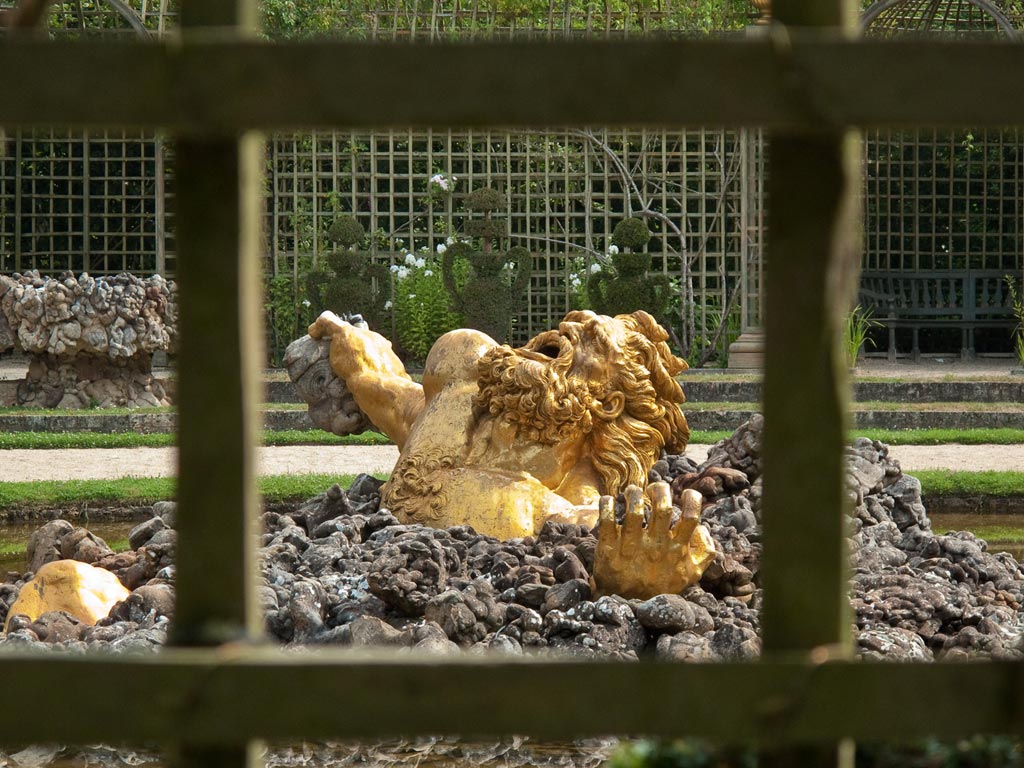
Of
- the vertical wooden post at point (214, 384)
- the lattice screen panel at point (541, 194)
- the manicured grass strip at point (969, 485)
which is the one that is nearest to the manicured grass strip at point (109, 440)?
the manicured grass strip at point (969, 485)

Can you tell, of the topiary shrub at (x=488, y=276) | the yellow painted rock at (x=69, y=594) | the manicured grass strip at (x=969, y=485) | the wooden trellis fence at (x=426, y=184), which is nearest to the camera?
the yellow painted rock at (x=69, y=594)

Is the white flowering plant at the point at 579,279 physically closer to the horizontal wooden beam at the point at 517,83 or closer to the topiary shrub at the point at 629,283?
the topiary shrub at the point at 629,283

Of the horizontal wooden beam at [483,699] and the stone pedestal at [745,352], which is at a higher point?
the stone pedestal at [745,352]

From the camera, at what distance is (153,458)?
9414 millimetres

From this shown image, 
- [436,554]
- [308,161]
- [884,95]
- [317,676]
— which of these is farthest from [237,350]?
[308,161]

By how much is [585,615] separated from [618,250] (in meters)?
11.5

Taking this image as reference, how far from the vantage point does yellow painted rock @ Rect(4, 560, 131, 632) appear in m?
3.77

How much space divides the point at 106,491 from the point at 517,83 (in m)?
6.84

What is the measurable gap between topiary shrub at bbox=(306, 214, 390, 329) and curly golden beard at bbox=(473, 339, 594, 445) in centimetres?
1006

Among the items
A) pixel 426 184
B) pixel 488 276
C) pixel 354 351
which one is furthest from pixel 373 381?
pixel 426 184

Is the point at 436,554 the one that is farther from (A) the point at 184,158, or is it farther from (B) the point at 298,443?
(B) the point at 298,443

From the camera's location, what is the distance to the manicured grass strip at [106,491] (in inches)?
298

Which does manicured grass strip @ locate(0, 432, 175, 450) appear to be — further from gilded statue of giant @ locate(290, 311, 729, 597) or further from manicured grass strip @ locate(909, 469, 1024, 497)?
gilded statue of giant @ locate(290, 311, 729, 597)

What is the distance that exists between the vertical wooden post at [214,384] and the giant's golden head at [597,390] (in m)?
2.72
